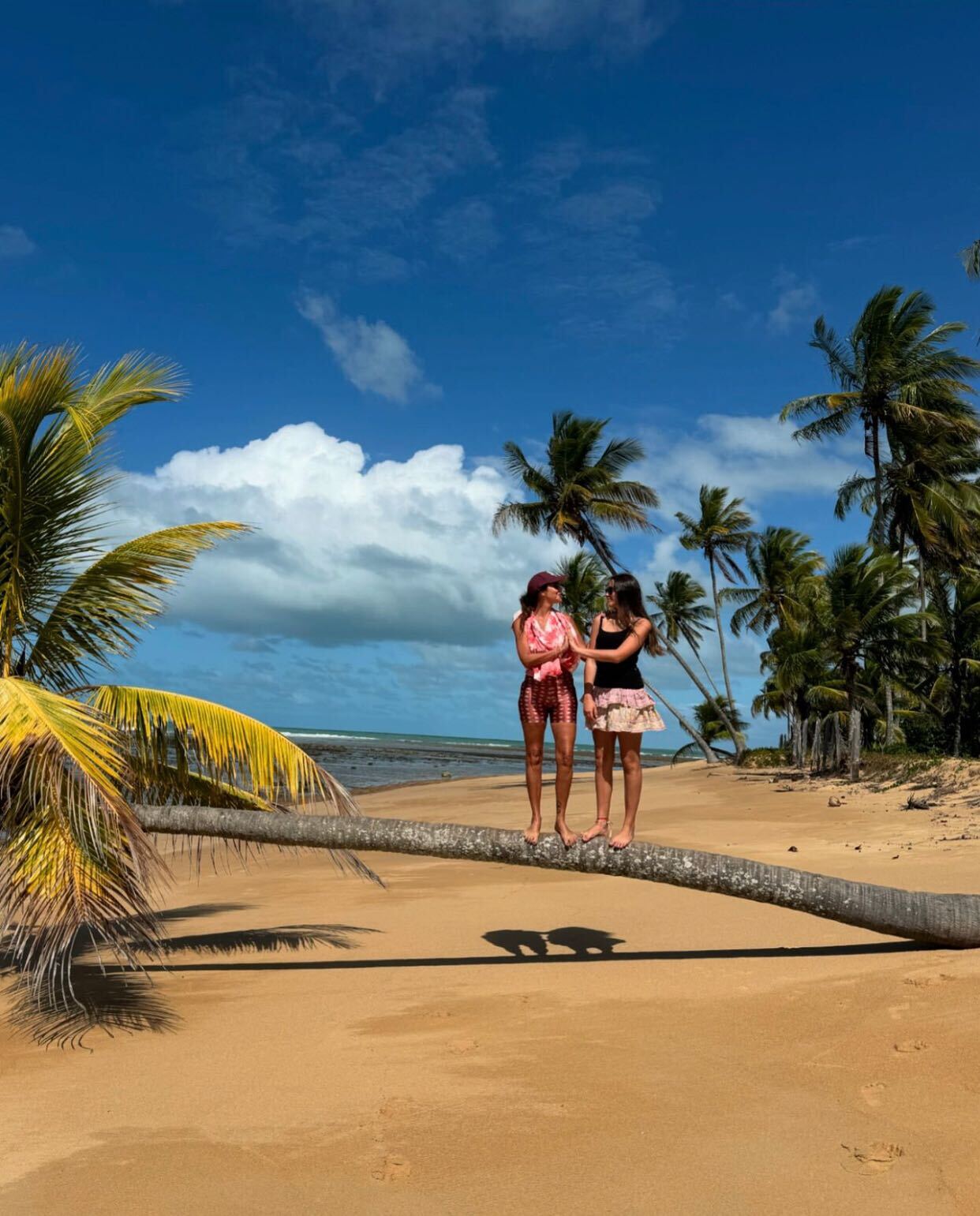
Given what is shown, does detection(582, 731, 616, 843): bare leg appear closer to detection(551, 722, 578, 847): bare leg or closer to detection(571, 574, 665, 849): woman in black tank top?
detection(571, 574, 665, 849): woman in black tank top

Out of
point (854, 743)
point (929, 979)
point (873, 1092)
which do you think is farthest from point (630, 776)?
point (854, 743)

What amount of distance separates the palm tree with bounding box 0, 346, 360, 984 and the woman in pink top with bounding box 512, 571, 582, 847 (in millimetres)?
1405

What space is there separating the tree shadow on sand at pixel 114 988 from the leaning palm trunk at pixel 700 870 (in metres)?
1.31

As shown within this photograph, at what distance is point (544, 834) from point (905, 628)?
21724 millimetres

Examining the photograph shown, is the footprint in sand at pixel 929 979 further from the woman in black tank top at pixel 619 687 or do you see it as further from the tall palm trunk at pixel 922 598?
the tall palm trunk at pixel 922 598

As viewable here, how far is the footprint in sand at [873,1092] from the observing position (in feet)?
12.1

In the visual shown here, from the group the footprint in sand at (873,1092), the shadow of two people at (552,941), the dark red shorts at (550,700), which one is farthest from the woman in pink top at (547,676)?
the footprint in sand at (873,1092)

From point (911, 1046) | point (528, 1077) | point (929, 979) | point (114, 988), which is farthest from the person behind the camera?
point (114, 988)

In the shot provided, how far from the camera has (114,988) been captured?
6395 mm

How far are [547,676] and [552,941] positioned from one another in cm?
253

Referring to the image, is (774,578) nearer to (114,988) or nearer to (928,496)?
(928,496)

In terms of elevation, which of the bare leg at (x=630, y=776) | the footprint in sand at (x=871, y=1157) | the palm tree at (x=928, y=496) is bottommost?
the footprint in sand at (x=871, y=1157)

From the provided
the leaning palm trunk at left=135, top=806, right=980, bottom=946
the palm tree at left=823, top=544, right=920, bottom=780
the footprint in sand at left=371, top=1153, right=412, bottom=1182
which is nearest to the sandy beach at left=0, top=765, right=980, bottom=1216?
the footprint in sand at left=371, top=1153, right=412, bottom=1182

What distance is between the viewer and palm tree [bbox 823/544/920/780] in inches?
962
